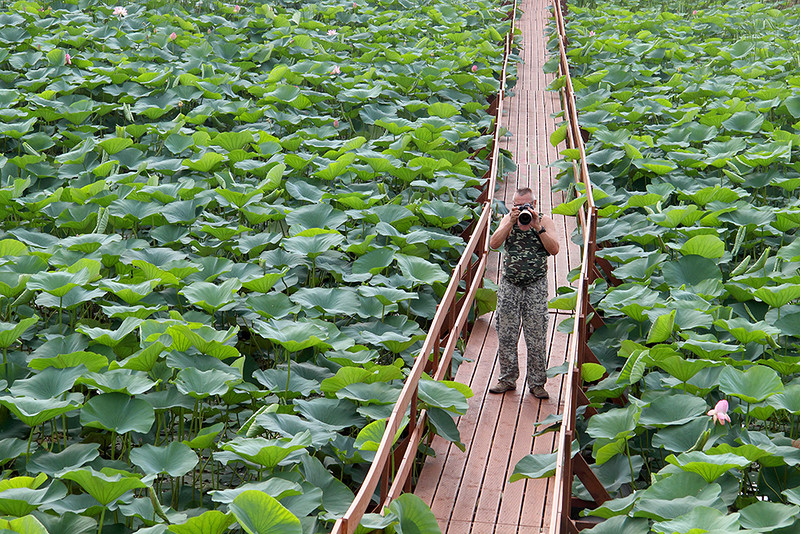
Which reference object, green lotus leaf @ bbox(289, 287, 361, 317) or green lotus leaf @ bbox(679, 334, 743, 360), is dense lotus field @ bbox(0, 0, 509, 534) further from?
green lotus leaf @ bbox(679, 334, 743, 360)

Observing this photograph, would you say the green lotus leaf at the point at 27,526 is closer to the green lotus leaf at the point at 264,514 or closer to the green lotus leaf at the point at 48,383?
the green lotus leaf at the point at 264,514

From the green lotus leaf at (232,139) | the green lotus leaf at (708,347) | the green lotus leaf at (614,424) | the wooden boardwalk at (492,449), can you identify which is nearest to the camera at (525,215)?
the wooden boardwalk at (492,449)

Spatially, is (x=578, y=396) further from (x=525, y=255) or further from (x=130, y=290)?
(x=130, y=290)

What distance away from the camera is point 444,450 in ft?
12.0

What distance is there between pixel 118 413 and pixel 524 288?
6.05 feet

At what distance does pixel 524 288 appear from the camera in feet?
12.9

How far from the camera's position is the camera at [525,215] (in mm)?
3756

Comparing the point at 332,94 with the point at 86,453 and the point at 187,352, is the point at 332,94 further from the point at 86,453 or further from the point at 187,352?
the point at 86,453

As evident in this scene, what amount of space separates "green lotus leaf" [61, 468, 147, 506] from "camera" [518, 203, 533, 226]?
1936 millimetres

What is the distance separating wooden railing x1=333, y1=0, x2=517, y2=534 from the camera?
2617mm

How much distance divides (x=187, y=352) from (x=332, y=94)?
14.0ft

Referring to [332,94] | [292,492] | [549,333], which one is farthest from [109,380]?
[332,94]

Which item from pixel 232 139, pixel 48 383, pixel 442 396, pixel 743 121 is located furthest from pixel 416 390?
pixel 743 121

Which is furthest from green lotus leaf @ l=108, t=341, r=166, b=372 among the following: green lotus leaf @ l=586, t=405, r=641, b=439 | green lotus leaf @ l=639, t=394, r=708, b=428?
green lotus leaf @ l=639, t=394, r=708, b=428
